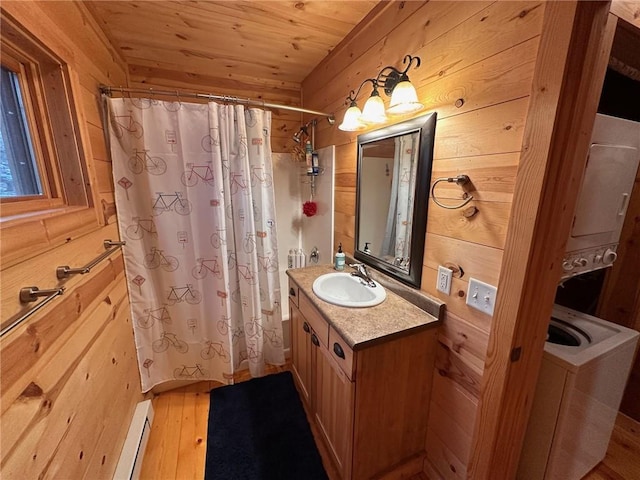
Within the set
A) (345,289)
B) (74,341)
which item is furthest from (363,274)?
(74,341)

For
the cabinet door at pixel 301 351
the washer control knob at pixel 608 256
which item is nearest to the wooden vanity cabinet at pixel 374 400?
the cabinet door at pixel 301 351

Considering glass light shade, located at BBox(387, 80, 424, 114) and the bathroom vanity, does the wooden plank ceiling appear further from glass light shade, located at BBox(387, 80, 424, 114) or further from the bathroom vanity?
the bathroom vanity

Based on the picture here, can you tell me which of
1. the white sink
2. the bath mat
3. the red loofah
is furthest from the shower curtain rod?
the bath mat

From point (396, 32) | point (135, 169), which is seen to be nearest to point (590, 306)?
point (396, 32)

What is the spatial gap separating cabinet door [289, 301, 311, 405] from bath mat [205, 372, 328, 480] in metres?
0.14

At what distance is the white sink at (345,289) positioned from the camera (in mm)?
1418

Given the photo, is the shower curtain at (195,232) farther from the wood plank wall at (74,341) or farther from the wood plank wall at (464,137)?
the wood plank wall at (464,137)

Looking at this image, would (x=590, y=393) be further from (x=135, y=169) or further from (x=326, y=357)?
(x=135, y=169)

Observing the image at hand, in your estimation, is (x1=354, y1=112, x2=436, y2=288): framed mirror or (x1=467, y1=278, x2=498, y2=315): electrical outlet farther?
(x1=354, y1=112, x2=436, y2=288): framed mirror

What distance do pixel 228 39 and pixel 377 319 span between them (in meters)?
1.92

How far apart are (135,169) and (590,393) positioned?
2541mm

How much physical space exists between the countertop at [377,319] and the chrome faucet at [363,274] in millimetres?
141

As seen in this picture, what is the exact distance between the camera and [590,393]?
1.09 meters

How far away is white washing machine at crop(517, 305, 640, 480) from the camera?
1.04 m
